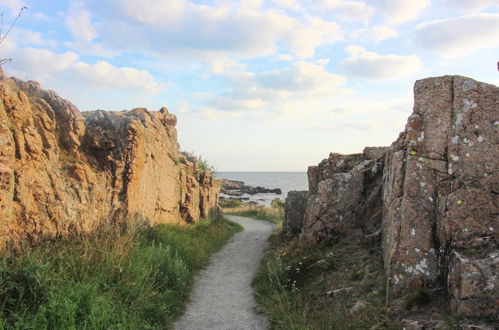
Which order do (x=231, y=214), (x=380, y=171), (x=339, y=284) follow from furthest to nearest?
(x=231, y=214), (x=380, y=171), (x=339, y=284)

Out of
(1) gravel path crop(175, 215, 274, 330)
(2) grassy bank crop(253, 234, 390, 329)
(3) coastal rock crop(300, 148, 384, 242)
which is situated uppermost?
(3) coastal rock crop(300, 148, 384, 242)

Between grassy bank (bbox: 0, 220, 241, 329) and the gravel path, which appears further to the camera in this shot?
the gravel path

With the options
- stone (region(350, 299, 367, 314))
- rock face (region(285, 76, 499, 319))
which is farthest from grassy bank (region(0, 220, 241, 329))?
rock face (region(285, 76, 499, 319))

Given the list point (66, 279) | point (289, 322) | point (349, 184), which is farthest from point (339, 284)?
point (66, 279)

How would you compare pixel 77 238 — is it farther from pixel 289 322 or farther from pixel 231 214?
pixel 231 214

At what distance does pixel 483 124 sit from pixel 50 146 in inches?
432

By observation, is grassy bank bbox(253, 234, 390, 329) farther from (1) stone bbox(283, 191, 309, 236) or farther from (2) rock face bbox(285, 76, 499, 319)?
(1) stone bbox(283, 191, 309, 236)

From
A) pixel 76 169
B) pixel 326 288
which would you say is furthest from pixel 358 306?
pixel 76 169

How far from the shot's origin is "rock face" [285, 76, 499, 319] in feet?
20.9

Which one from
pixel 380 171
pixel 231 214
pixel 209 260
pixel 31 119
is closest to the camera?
pixel 31 119

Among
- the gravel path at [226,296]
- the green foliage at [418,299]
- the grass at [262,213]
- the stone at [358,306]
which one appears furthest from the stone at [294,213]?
the green foliage at [418,299]

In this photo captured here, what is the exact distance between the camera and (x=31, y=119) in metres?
10.6

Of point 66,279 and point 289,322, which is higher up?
point 66,279

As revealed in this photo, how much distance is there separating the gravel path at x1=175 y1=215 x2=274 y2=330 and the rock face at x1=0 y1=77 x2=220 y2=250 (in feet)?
11.2
